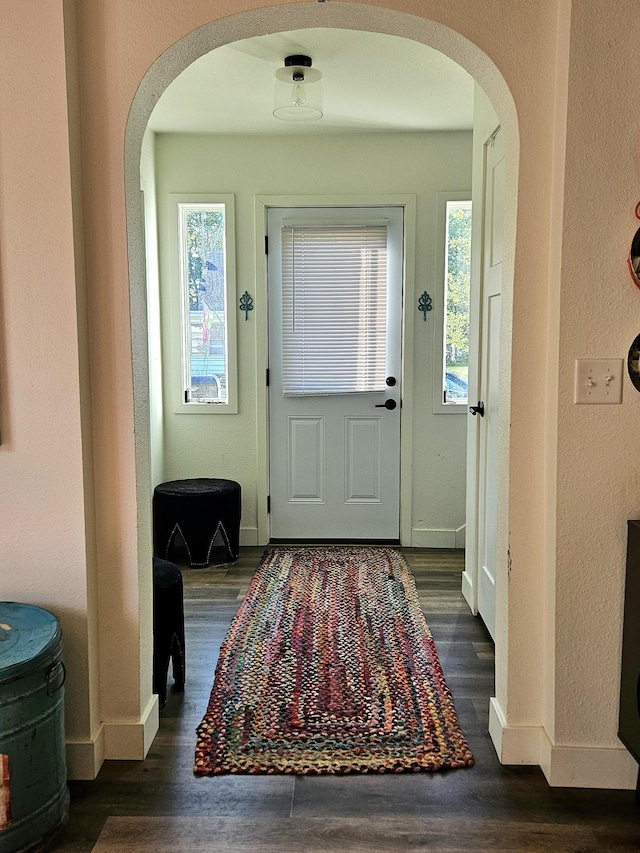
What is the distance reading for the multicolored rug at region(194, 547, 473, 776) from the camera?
2.17 m

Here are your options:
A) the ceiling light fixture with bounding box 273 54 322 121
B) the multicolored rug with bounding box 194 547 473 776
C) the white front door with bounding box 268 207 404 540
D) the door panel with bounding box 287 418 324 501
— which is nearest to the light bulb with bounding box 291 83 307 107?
the ceiling light fixture with bounding box 273 54 322 121

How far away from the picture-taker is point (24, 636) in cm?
180

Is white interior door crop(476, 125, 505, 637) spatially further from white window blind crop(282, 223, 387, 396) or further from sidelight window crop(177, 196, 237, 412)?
sidelight window crop(177, 196, 237, 412)

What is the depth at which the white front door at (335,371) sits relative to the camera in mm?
4277

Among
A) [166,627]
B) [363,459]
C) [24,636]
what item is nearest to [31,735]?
[24,636]

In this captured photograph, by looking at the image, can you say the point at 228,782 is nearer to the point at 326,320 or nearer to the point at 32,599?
the point at 32,599

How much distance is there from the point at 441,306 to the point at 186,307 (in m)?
1.55

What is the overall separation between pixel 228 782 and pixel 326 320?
2858 millimetres

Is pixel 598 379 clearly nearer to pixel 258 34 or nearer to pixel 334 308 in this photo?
pixel 258 34

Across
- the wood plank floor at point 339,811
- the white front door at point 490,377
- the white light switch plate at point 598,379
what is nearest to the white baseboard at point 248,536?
the white front door at point 490,377

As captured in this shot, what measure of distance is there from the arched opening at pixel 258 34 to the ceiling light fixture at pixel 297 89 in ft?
3.57

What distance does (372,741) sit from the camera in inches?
88.6

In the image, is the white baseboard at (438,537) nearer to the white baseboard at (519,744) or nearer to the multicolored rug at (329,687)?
the multicolored rug at (329,687)

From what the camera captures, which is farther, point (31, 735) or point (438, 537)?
point (438, 537)
